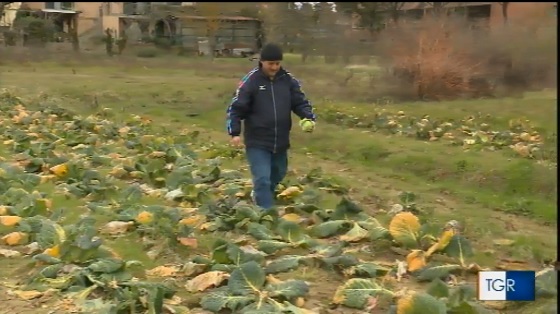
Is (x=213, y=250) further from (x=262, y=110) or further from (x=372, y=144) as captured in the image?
(x=372, y=144)

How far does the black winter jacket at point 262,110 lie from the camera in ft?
20.5

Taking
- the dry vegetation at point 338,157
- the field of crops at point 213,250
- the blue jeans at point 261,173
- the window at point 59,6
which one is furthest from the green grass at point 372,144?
the window at point 59,6

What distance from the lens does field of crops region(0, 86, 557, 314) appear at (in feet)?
13.5

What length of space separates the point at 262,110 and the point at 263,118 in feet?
0.22

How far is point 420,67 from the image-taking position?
59.4 feet

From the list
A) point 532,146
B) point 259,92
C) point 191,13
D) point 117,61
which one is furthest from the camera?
point 117,61

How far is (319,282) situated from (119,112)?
13.2 m

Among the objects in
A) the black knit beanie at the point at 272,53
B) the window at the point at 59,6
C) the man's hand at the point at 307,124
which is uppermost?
the window at the point at 59,6

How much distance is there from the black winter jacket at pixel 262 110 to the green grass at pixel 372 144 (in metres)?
1.36

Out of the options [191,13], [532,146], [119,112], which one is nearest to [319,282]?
[532,146]

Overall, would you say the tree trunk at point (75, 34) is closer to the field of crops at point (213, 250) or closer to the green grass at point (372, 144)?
the green grass at point (372, 144)

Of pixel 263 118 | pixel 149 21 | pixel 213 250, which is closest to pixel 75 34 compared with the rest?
pixel 149 21

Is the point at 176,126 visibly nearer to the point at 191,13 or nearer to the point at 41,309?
the point at 191,13

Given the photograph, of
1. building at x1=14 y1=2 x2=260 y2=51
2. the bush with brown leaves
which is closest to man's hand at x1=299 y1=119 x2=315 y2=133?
the bush with brown leaves
